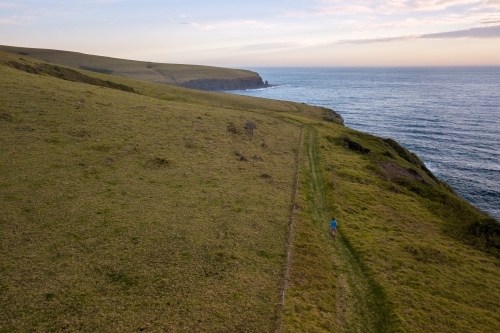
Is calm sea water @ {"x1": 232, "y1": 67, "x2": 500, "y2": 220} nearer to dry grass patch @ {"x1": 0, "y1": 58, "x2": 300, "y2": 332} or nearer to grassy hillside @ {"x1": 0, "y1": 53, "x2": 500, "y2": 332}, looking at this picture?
grassy hillside @ {"x1": 0, "y1": 53, "x2": 500, "y2": 332}

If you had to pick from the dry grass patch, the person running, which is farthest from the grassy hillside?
the person running

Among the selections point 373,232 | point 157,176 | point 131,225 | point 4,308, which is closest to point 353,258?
point 373,232

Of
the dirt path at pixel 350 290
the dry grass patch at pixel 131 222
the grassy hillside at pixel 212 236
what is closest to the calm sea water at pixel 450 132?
the grassy hillside at pixel 212 236

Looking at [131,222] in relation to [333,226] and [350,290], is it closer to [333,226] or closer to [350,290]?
[333,226]

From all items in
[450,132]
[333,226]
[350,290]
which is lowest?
[350,290]

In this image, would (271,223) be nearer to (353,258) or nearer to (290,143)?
(353,258)

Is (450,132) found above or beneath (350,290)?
above

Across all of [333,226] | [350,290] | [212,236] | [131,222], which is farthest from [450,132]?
[131,222]

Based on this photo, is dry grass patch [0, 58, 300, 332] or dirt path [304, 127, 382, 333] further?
dirt path [304, 127, 382, 333]
